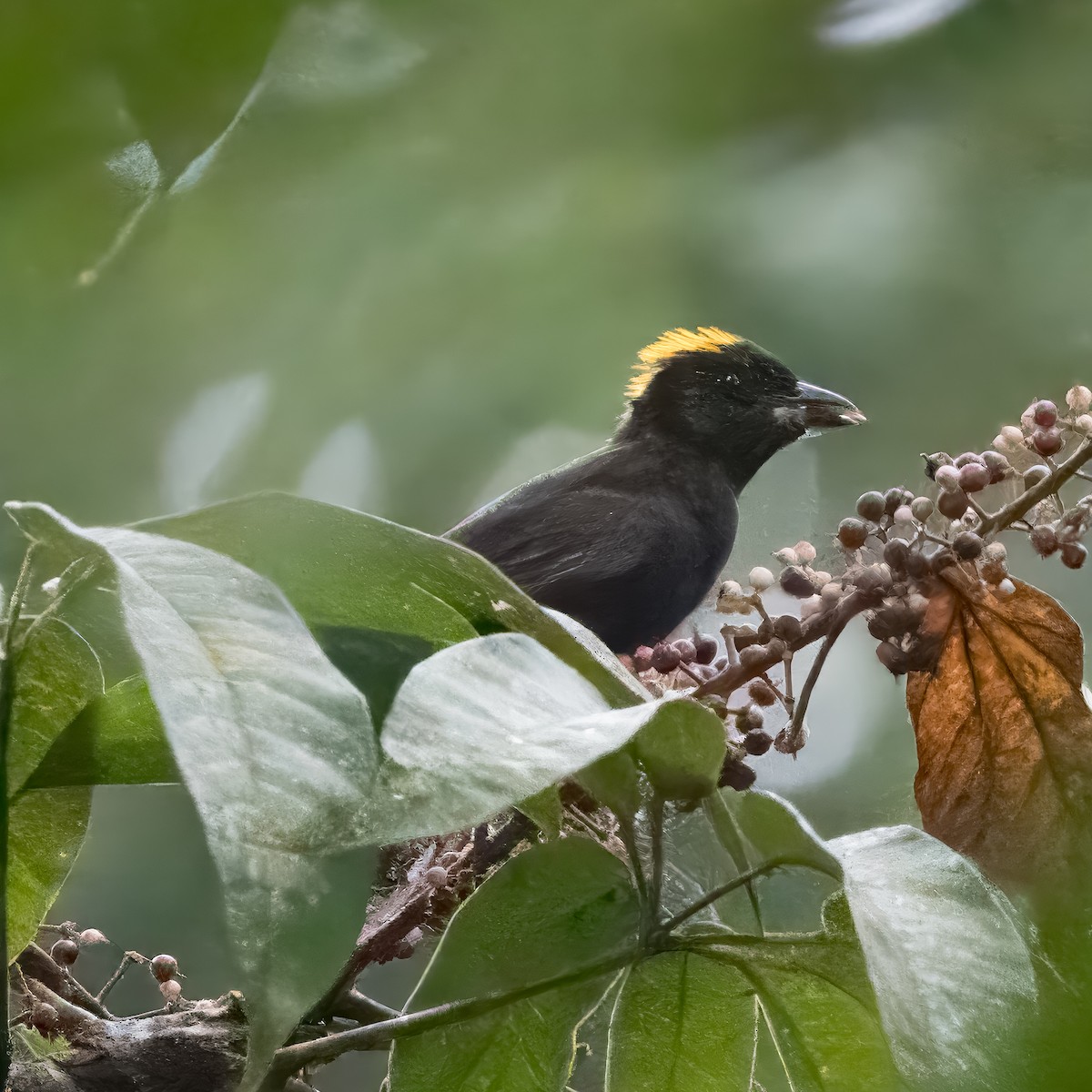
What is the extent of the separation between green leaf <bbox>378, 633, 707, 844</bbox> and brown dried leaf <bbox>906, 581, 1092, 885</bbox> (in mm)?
161

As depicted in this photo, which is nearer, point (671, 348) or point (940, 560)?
point (940, 560)

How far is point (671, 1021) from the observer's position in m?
0.25

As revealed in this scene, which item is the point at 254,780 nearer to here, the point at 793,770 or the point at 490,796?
the point at 490,796

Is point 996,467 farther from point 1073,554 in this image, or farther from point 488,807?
point 488,807

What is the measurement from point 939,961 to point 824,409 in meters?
0.48

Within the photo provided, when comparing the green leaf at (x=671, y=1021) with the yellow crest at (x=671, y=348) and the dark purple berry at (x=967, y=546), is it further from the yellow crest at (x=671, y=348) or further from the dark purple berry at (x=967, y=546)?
the yellow crest at (x=671, y=348)

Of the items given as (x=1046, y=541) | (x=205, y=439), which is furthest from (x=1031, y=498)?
(x=205, y=439)

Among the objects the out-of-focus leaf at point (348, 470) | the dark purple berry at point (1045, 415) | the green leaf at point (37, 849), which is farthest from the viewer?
the out-of-focus leaf at point (348, 470)

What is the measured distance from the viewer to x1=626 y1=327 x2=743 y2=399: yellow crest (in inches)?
27.2

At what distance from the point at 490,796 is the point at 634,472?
0.51 meters

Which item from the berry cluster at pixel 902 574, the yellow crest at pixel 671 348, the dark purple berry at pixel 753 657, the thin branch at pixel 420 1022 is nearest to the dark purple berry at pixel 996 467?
the berry cluster at pixel 902 574

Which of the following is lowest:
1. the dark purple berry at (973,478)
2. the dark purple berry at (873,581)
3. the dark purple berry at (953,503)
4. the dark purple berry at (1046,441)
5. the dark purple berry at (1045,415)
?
the dark purple berry at (873,581)

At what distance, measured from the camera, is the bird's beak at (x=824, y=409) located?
2.03 feet

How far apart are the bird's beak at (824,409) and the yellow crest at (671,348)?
6 centimetres
